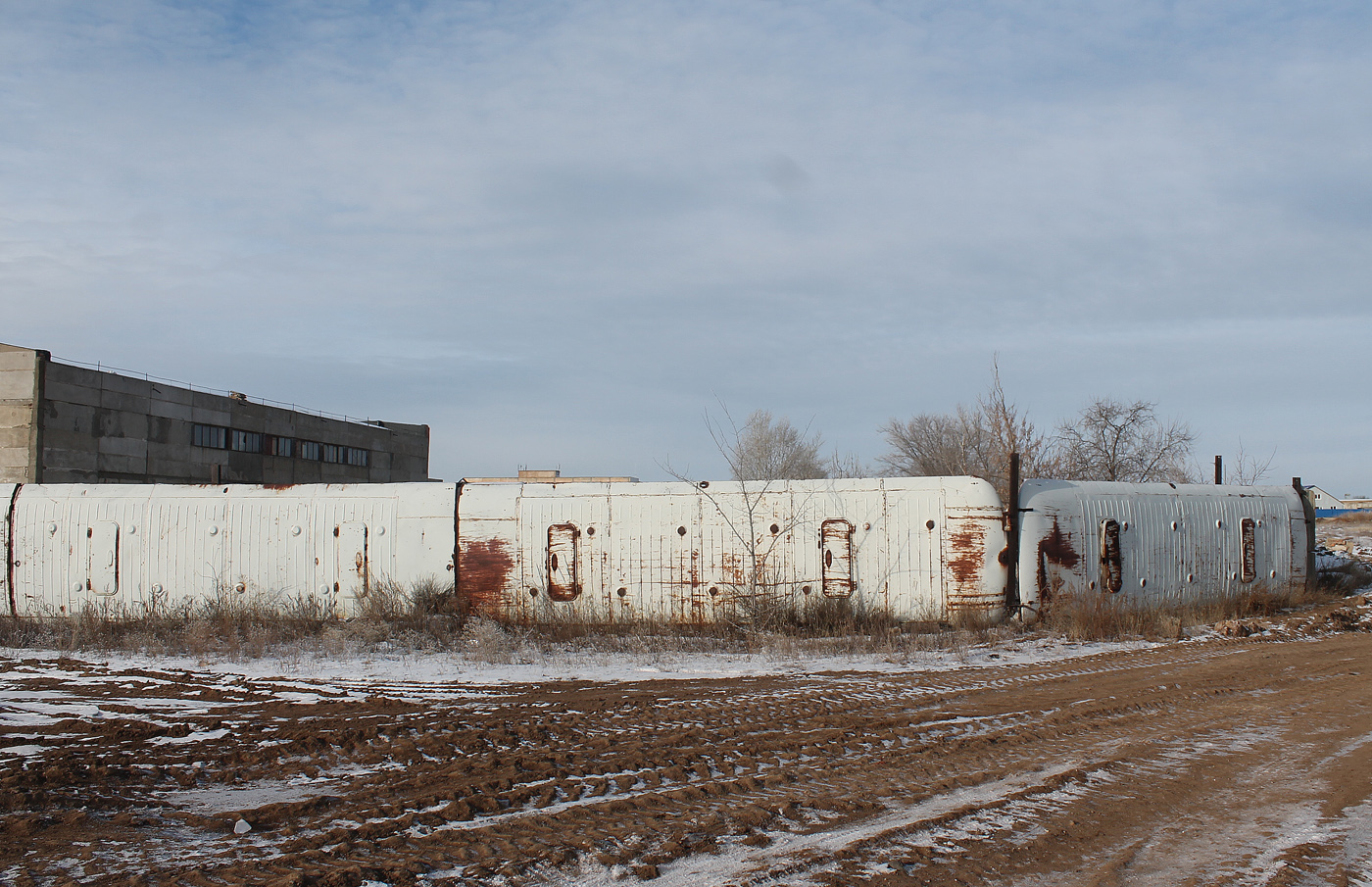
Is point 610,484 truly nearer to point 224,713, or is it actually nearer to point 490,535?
point 490,535

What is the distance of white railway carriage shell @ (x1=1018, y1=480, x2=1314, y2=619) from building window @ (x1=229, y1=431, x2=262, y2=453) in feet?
155

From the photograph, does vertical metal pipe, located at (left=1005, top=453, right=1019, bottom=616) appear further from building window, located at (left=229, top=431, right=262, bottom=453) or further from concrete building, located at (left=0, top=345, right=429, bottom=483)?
building window, located at (left=229, top=431, right=262, bottom=453)

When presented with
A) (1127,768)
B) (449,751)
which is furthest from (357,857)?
(1127,768)

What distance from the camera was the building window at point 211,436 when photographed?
Result: 48.6m

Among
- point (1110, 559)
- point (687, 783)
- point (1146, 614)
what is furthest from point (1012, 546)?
point (687, 783)

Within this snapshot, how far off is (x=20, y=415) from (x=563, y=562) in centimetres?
3544

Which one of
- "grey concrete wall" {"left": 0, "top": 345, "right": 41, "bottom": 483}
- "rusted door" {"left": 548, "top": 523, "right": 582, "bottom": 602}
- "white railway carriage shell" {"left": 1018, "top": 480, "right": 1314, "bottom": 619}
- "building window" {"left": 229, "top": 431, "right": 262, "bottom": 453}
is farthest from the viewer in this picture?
"building window" {"left": 229, "top": 431, "right": 262, "bottom": 453}

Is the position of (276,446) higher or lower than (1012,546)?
higher

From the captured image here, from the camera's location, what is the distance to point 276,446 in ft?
179

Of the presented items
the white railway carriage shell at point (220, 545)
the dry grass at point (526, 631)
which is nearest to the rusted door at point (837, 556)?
the dry grass at point (526, 631)

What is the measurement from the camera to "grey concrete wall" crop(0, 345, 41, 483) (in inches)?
1523

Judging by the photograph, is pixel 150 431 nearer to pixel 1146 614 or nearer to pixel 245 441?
pixel 245 441

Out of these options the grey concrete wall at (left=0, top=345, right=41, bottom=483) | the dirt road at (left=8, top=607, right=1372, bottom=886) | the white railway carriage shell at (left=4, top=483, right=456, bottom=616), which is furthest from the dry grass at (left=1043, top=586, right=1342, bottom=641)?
the grey concrete wall at (left=0, top=345, right=41, bottom=483)

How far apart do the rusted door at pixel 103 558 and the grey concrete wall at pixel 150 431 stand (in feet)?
87.5
